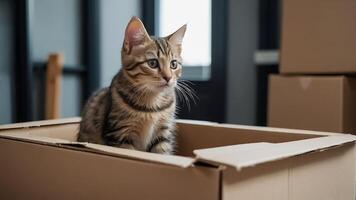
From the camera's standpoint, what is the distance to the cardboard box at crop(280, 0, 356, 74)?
1354mm

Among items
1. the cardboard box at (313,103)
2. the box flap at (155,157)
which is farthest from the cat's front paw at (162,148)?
the cardboard box at (313,103)

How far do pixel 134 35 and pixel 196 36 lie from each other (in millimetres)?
1307

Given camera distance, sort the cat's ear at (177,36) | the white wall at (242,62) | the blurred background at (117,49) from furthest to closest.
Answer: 1. the white wall at (242,62)
2. the blurred background at (117,49)
3. the cat's ear at (177,36)

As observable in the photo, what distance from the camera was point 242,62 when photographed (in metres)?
2.09

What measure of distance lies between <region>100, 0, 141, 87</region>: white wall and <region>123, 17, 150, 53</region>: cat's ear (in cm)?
134

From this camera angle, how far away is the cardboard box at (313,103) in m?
1.33

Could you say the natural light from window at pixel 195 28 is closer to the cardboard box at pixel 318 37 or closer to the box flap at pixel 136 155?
the cardboard box at pixel 318 37

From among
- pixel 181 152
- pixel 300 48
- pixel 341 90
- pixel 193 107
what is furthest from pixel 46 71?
pixel 341 90

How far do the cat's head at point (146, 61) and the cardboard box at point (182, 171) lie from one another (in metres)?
0.32

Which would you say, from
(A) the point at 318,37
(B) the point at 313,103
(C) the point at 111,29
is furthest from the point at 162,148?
(C) the point at 111,29

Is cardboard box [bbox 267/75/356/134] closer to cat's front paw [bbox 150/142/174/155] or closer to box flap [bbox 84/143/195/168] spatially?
cat's front paw [bbox 150/142/174/155]

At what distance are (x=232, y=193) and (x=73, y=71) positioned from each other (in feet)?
5.93

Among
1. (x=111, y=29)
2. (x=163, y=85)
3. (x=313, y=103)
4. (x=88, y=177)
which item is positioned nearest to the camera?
(x=88, y=177)

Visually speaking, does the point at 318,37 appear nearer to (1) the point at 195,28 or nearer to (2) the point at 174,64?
(2) the point at 174,64
